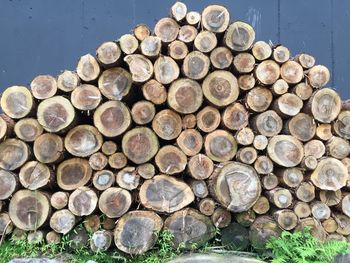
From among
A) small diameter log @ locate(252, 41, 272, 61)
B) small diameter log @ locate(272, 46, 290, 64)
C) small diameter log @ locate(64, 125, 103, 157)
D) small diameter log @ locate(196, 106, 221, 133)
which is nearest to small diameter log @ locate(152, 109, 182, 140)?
small diameter log @ locate(196, 106, 221, 133)

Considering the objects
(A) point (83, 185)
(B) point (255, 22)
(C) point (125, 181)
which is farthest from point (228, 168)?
(B) point (255, 22)

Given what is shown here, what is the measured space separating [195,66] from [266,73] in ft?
1.75

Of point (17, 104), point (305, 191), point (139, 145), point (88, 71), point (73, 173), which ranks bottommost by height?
point (305, 191)

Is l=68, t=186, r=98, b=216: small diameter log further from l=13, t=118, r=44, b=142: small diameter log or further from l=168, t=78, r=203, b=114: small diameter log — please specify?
l=168, t=78, r=203, b=114: small diameter log

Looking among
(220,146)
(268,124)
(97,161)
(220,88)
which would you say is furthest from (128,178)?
(268,124)

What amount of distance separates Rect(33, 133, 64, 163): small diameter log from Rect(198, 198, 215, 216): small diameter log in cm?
107

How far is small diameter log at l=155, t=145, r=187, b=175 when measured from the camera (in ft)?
13.3

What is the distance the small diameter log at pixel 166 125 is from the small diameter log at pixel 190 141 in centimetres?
5

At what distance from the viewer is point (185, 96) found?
159 inches

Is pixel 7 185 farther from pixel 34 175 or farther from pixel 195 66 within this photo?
pixel 195 66

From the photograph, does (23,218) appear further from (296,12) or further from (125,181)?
(296,12)

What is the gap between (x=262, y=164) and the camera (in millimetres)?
4082

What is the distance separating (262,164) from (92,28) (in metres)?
2.26

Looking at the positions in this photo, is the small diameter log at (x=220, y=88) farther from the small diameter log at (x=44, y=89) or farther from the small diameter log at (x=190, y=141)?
the small diameter log at (x=44, y=89)
